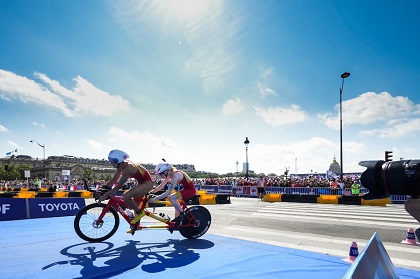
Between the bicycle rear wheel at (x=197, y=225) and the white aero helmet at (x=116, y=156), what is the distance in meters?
1.97

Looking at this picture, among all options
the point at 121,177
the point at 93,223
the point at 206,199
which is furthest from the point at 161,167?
the point at 206,199

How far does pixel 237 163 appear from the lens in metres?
118

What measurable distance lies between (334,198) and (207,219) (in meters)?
12.9

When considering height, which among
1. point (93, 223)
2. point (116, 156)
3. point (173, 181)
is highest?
point (116, 156)

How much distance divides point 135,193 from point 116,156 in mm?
880

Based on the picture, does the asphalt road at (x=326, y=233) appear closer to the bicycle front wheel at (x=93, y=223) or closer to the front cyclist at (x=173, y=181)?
the front cyclist at (x=173, y=181)

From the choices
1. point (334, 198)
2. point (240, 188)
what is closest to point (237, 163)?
point (240, 188)

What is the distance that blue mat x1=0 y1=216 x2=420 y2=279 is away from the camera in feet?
12.9

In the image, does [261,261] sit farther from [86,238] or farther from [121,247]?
[86,238]

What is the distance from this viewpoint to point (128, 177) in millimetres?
5469

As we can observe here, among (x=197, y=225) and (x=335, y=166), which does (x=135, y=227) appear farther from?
(x=335, y=166)

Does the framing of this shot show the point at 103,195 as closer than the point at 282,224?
Yes

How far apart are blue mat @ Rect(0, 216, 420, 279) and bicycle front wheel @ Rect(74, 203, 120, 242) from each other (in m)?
0.20

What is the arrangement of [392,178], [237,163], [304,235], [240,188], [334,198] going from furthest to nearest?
[237,163], [240,188], [334,198], [304,235], [392,178]
